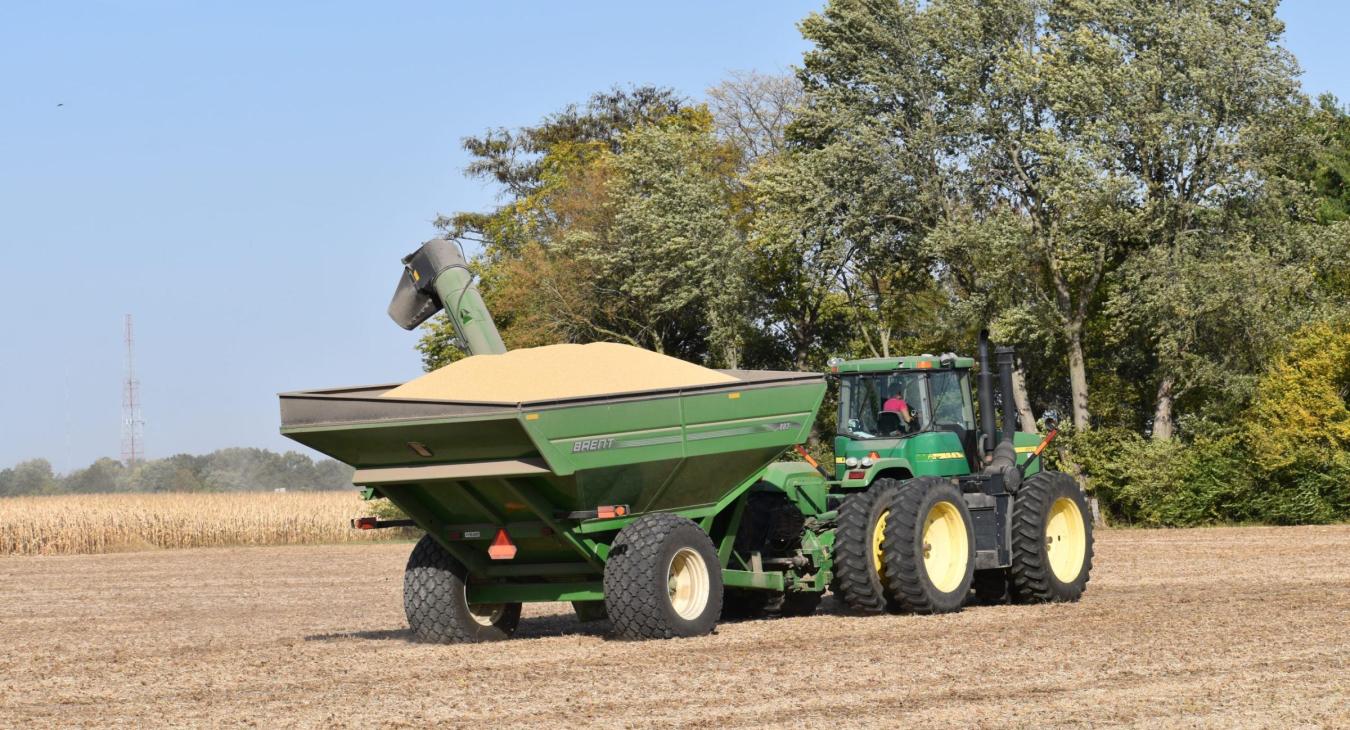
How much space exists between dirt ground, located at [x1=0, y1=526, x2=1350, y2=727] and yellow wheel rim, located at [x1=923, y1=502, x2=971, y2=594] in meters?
0.41

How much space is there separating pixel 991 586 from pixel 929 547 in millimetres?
1469

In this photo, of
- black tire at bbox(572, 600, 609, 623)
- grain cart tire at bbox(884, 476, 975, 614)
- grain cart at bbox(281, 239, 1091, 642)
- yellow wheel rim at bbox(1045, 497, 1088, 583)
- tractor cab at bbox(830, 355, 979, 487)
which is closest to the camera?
grain cart at bbox(281, 239, 1091, 642)

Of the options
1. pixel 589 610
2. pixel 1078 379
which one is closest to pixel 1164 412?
pixel 1078 379

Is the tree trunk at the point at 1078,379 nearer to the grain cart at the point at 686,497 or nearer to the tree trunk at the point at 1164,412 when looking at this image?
the tree trunk at the point at 1164,412

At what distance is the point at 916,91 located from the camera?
131 ft

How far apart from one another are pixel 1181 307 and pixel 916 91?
29.4 ft

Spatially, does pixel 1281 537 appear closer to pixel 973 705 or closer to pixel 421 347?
pixel 973 705

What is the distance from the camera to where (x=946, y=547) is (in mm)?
16047

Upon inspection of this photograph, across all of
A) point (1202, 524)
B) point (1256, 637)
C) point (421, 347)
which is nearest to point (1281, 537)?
point (1202, 524)

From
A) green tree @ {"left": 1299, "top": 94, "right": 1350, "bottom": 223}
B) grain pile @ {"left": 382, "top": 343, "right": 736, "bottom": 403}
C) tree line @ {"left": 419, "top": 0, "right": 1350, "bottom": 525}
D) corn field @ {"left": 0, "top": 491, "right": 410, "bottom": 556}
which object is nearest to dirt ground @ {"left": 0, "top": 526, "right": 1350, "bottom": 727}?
grain pile @ {"left": 382, "top": 343, "right": 736, "bottom": 403}

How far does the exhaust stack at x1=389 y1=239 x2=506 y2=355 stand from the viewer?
1584 cm

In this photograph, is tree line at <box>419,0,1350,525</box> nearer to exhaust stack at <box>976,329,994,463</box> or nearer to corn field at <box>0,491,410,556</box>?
corn field at <box>0,491,410,556</box>

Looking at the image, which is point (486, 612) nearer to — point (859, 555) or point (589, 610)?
point (589, 610)

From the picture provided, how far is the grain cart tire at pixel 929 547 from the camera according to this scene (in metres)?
15.2
